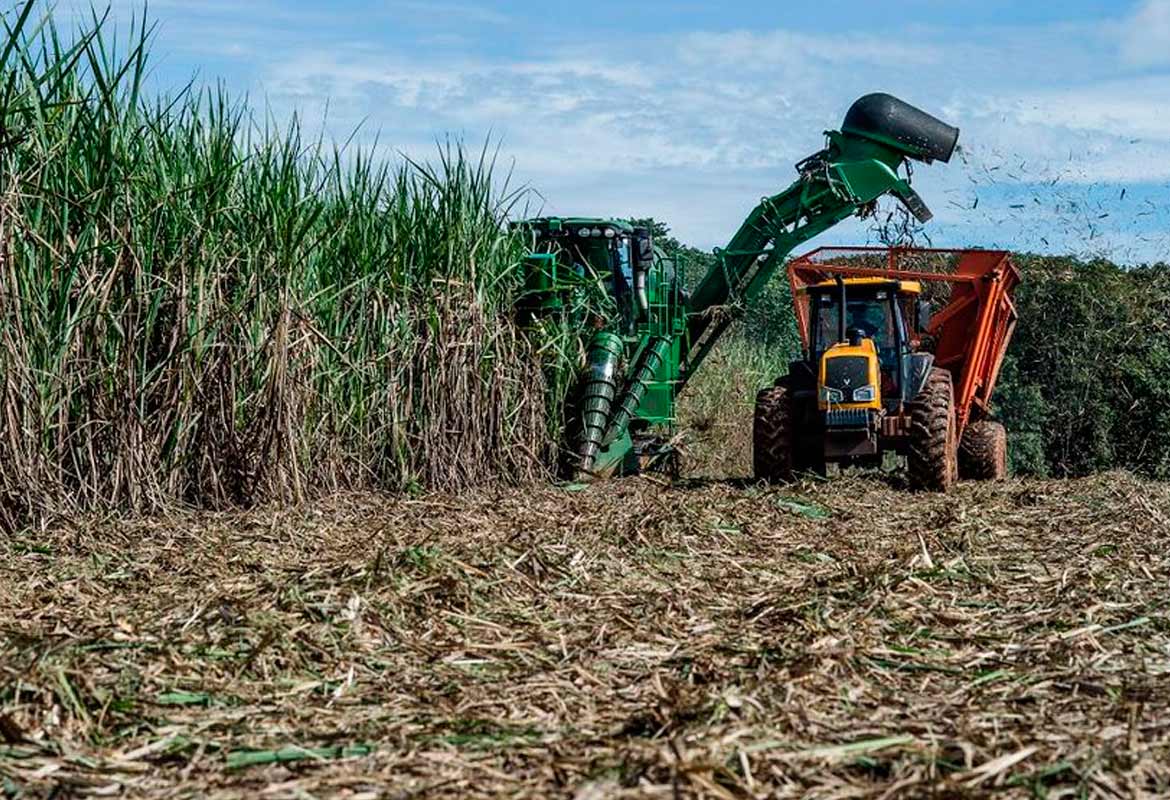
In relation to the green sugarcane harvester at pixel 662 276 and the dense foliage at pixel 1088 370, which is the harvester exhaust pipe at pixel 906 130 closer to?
the green sugarcane harvester at pixel 662 276

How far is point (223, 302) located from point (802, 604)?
4382 millimetres

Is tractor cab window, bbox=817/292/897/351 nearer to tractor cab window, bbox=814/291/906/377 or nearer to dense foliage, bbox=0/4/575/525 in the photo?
tractor cab window, bbox=814/291/906/377

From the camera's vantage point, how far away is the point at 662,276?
1409 centimetres

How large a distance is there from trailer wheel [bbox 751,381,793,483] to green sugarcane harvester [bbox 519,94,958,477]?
41.0 inches

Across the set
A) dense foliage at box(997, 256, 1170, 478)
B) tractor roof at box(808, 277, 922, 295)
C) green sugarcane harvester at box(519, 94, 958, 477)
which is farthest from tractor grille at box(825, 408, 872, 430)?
dense foliage at box(997, 256, 1170, 478)

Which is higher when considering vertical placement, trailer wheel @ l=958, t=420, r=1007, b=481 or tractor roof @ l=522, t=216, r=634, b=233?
tractor roof @ l=522, t=216, r=634, b=233

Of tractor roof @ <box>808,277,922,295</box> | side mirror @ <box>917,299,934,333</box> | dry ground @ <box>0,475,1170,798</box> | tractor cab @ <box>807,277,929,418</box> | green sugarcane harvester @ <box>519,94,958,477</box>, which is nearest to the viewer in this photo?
dry ground @ <box>0,475,1170,798</box>

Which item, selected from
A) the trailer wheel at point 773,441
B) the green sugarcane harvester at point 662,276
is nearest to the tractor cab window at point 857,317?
the trailer wheel at point 773,441

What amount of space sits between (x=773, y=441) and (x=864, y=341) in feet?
3.60

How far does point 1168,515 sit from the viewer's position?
9.80 m

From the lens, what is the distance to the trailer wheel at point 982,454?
1380 centimetres

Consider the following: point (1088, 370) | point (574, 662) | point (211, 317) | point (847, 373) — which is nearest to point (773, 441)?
point (847, 373)

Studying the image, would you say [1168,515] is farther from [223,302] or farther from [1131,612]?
[223,302]

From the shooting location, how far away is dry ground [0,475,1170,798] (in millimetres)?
3736
